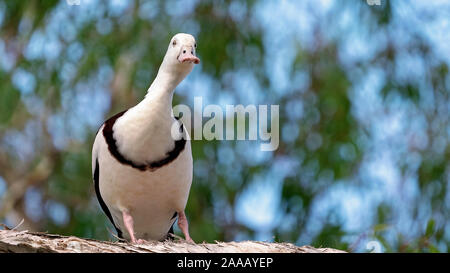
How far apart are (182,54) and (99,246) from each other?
1.13 meters

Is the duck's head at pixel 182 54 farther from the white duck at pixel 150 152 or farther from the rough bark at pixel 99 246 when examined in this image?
the rough bark at pixel 99 246

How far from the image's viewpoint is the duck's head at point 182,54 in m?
4.07

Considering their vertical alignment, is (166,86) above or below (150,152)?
above

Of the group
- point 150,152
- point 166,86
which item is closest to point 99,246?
point 150,152

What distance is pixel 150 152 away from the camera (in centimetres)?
418

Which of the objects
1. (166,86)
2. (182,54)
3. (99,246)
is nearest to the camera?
(99,246)

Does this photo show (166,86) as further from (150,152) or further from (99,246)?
(99,246)

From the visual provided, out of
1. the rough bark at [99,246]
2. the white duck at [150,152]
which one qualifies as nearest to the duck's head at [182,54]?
the white duck at [150,152]

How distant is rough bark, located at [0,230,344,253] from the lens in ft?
10.5

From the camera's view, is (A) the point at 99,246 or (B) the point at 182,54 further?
(B) the point at 182,54

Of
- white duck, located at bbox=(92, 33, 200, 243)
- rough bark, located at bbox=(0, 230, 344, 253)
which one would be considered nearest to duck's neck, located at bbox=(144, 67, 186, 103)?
white duck, located at bbox=(92, 33, 200, 243)

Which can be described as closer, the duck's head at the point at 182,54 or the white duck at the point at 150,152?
the duck's head at the point at 182,54

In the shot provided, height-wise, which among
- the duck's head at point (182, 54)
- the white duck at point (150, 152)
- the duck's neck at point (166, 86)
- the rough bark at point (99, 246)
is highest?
the duck's head at point (182, 54)

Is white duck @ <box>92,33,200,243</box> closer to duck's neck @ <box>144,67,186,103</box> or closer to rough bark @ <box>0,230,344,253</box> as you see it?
duck's neck @ <box>144,67,186,103</box>
